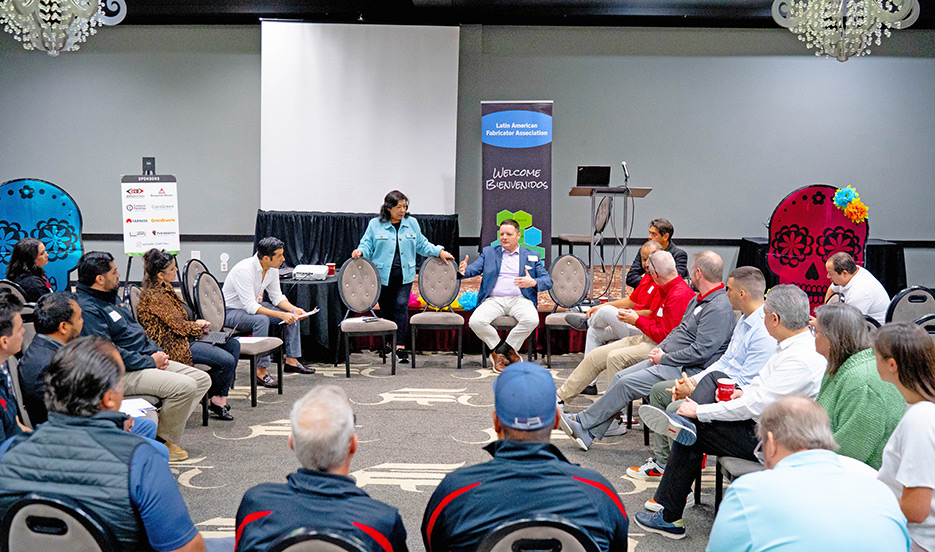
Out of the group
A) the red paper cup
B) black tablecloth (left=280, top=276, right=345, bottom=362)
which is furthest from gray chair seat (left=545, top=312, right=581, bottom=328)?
the red paper cup

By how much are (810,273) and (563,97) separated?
12.2ft

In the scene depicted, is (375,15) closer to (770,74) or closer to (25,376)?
(770,74)

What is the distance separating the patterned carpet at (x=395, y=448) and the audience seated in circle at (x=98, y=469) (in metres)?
1.44

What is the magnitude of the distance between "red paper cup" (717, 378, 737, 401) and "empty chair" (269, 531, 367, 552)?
228 centimetres

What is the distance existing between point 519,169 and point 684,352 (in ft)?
14.5

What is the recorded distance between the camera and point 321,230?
905 centimetres

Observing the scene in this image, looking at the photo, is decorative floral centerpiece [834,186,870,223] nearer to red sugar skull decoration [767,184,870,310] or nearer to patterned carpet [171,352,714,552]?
red sugar skull decoration [767,184,870,310]

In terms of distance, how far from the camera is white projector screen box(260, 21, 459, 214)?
8.96 m

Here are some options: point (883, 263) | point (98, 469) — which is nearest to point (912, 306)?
point (883, 263)

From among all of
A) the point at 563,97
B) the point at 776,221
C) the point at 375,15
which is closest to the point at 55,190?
the point at 375,15

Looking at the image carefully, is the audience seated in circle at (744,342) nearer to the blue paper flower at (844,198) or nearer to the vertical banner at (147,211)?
the blue paper flower at (844,198)

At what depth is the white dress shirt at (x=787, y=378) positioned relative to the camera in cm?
308

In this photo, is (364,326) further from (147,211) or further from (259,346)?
(147,211)

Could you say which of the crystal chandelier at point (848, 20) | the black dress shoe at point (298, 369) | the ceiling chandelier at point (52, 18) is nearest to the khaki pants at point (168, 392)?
the black dress shoe at point (298, 369)
